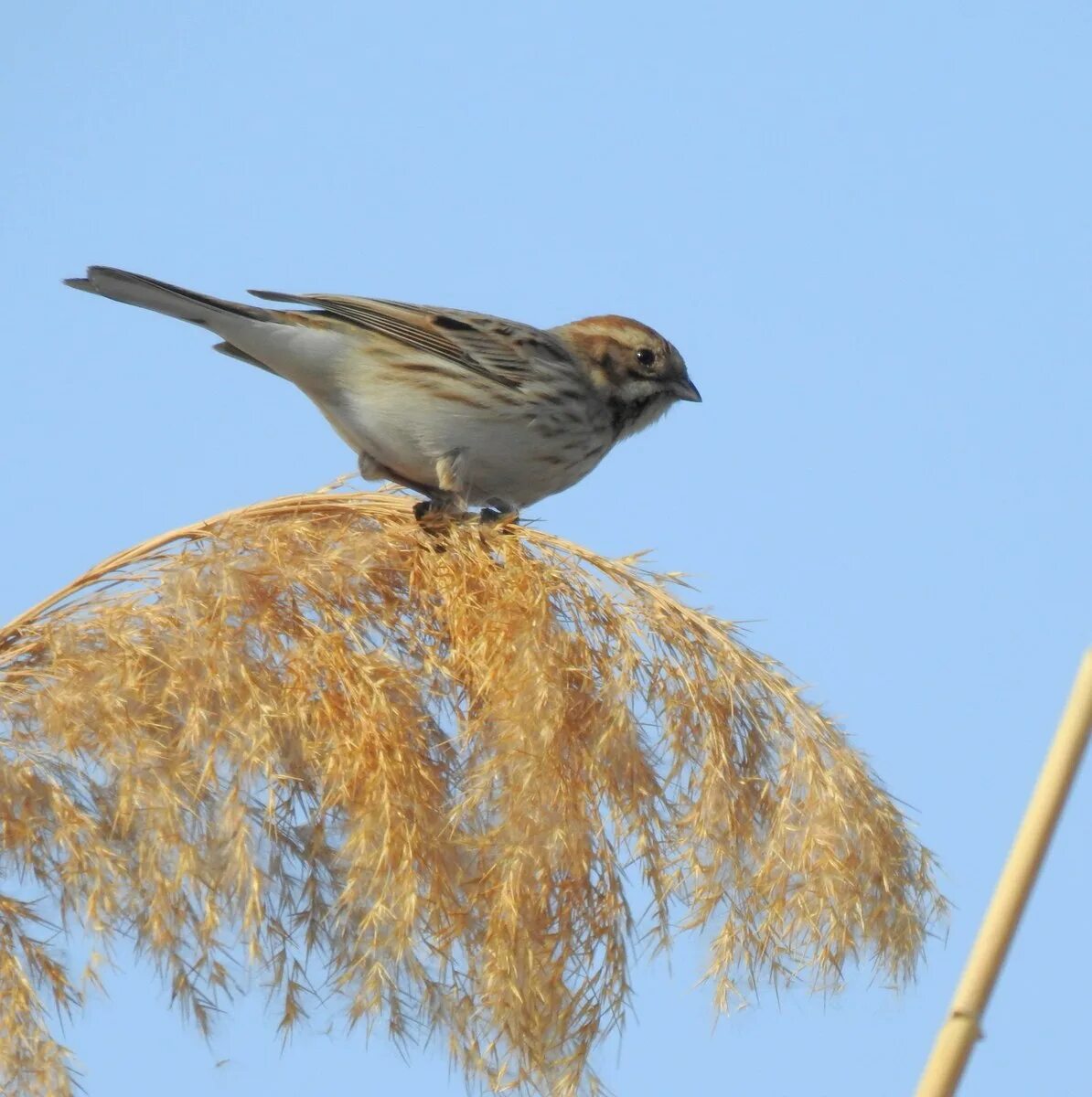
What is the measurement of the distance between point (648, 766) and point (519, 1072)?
542 mm

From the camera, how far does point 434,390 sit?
487cm

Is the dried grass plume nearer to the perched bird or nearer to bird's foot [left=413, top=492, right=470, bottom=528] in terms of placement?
bird's foot [left=413, top=492, right=470, bottom=528]

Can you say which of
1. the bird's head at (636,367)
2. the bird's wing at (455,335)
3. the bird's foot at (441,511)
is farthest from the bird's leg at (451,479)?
the bird's head at (636,367)

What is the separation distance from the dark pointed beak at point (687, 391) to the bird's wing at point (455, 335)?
1.62ft

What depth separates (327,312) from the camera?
503 cm

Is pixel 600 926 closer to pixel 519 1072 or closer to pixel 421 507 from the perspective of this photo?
pixel 519 1072

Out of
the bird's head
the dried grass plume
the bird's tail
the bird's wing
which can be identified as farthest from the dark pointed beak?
the dried grass plume

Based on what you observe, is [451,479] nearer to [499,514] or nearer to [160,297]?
[499,514]

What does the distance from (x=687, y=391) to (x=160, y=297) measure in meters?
2.01

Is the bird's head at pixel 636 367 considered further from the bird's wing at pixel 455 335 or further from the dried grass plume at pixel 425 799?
the dried grass plume at pixel 425 799

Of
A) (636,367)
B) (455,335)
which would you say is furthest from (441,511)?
(636,367)

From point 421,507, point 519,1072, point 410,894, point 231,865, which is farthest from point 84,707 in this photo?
point 421,507

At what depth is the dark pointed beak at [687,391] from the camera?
555 centimetres

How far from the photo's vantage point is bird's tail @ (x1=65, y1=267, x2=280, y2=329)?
13.1 feet
